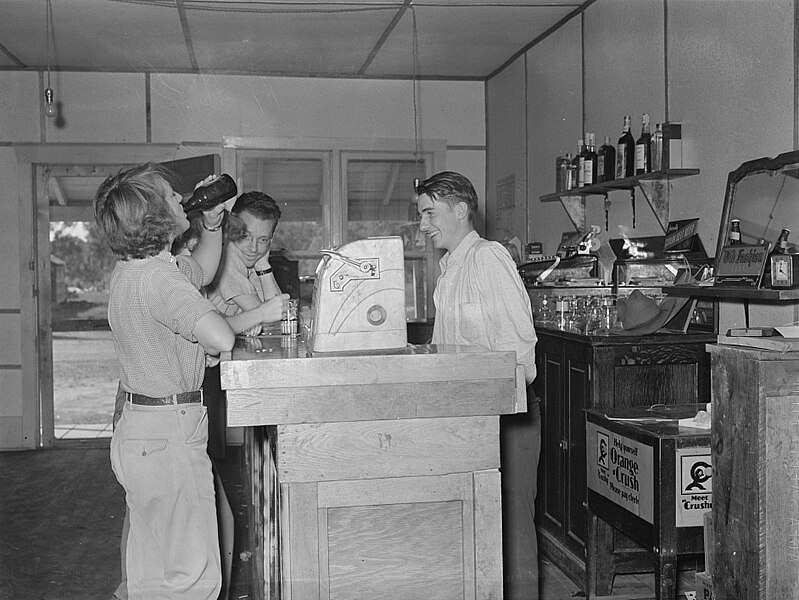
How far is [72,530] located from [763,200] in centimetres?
385

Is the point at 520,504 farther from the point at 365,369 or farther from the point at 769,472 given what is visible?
the point at 365,369

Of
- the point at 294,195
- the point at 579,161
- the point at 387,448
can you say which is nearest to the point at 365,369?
the point at 387,448

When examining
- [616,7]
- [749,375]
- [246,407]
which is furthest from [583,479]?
[616,7]

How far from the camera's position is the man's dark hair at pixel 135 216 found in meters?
2.47

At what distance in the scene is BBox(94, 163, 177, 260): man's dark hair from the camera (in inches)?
97.3

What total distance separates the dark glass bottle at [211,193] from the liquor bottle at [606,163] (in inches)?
87.4

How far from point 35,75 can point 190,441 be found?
502 centimetres

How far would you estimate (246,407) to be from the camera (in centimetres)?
211

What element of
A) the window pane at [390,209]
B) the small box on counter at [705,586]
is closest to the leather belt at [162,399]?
the small box on counter at [705,586]

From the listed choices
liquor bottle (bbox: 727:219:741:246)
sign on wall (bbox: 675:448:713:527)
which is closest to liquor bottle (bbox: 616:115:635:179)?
liquor bottle (bbox: 727:219:741:246)

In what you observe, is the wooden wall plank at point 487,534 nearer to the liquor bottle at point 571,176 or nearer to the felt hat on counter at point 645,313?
the felt hat on counter at point 645,313

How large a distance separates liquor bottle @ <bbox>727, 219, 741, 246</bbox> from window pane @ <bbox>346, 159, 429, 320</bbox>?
12.1 feet

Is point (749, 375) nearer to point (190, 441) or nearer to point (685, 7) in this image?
point (190, 441)

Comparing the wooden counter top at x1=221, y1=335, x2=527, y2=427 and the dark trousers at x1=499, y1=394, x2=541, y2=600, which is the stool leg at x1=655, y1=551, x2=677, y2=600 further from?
the wooden counter top at x1=221, y1=335, x2=527, y2=427
